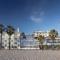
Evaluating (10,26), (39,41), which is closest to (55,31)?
(39,41)

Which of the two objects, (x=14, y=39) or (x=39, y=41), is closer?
(x=39, y=41)

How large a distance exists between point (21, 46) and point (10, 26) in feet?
74.7

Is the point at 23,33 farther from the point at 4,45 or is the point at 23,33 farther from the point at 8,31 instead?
the point at 8,31

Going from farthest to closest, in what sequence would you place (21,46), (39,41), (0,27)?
(21,46) → (39,41) → (0,27)

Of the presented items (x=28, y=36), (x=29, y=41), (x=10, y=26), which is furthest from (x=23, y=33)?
(x=10, y=26)

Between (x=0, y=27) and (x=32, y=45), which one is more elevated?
(x=0, y=27)

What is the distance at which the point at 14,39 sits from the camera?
119 metres

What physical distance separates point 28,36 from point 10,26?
132ft

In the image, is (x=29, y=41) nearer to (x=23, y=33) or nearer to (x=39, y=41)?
→ (x=39, y=41)

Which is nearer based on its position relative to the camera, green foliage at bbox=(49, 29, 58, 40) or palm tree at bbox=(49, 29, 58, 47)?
palm tree at bbox=(49, 29, 58, 47)

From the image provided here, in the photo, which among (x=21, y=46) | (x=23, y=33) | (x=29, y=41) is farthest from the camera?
(x=23, y=33)

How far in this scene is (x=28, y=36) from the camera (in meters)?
133

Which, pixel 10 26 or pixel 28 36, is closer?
pixel 10 26

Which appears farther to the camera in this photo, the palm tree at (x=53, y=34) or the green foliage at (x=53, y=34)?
the green foliage at (x=53, y=34)
